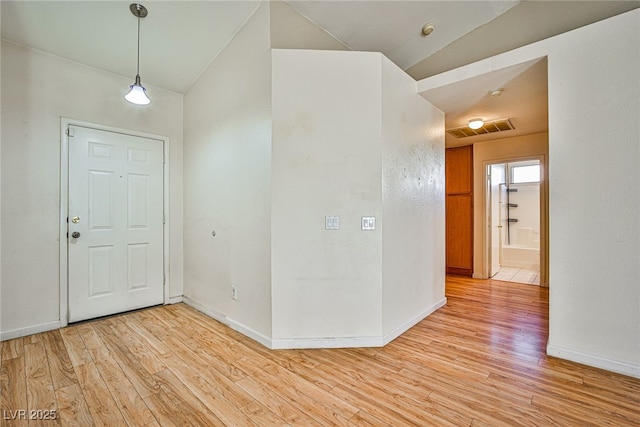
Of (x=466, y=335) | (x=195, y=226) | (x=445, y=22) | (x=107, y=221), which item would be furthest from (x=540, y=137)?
(x=107, y=221)

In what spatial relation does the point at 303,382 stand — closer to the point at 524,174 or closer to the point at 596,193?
the point at 596,193

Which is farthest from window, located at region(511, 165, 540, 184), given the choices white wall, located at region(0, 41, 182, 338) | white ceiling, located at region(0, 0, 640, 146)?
white wall, located at region(0, 41, 182, 338)

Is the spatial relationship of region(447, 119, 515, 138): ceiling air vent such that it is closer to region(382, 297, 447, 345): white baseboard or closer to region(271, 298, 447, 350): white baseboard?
region(382, 297, 447, 345): white baseboard

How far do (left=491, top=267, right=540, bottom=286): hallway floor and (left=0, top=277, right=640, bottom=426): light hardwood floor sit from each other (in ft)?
7.90

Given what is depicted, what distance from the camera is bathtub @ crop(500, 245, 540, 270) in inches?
243

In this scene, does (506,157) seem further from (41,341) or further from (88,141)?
(41,341)

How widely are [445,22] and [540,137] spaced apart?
112 inches

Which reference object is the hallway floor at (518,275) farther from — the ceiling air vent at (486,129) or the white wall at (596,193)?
the white wall at (596,193)

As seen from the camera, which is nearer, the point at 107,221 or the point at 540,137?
the point at 107,221

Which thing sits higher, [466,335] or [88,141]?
[88,141]

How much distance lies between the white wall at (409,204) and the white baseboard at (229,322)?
110cm

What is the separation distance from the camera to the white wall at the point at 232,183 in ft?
8.29

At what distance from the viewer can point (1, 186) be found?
8.61 feet

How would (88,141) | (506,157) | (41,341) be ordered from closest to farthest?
1. (41,341)
2. (88,141)
3. (506,157)
